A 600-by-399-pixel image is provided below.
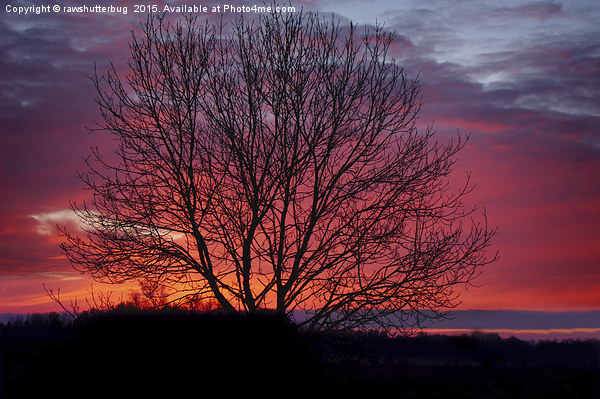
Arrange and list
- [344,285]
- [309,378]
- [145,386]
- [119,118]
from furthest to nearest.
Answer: [119,118], [344,285], [309,378], [145,386]

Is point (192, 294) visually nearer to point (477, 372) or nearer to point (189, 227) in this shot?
point (189, 227)

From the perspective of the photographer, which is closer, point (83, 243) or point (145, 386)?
point (145, 386)

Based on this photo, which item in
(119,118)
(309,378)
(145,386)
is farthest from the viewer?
(119,118)

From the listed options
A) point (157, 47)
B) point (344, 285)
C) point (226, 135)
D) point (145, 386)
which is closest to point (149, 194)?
point (226, 135)

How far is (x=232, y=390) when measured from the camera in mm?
4648

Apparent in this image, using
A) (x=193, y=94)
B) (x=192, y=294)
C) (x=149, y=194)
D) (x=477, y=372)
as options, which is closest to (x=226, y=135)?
(x=193, y=94)

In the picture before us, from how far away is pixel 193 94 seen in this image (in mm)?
12438

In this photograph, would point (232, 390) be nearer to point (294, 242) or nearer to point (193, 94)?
point (294, 242)

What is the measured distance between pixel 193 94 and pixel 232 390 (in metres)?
8.83

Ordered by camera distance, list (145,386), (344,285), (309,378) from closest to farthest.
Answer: (145,386), (309,378), (344,285)

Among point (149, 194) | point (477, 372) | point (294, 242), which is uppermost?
point (149, 194)

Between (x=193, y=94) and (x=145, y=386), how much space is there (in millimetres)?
8745

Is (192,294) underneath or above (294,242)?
underneath

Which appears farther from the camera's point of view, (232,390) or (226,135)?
(226,135)
